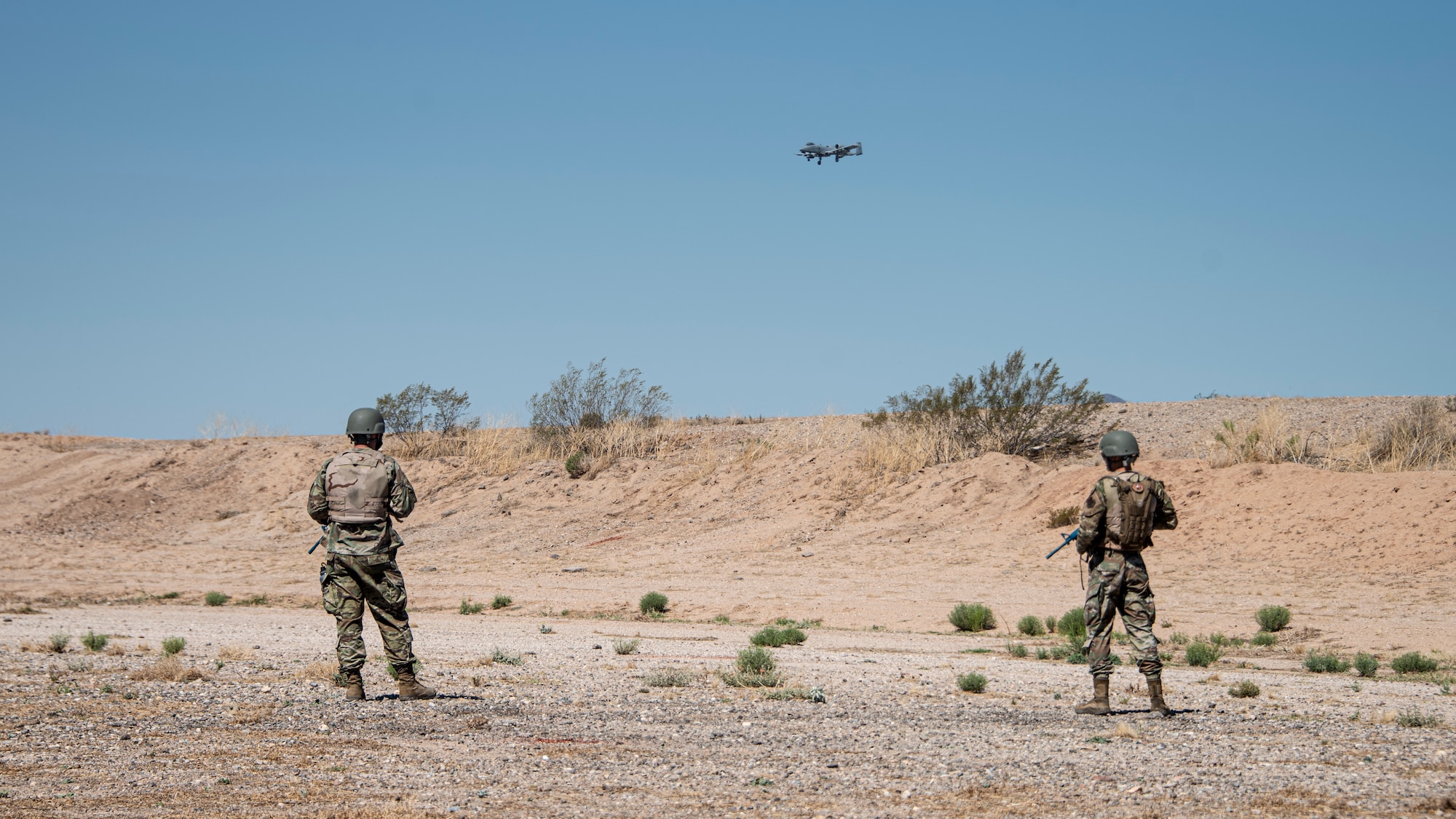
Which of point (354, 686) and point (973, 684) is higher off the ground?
point (354, 686)

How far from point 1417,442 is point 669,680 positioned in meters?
17.5

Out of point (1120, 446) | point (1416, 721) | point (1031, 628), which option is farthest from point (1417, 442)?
point (1120, 446)

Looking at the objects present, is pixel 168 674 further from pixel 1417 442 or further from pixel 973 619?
pixel 1417 442

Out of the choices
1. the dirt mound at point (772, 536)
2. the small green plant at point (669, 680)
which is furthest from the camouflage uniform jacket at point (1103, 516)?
the dirt mound at point (772, 536)

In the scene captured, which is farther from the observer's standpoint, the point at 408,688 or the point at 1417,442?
the point at 1417,442

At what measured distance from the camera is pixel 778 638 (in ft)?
44.0

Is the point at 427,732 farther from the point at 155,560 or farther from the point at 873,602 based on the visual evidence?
the point at 155,560

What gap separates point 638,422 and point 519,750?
2623 cm

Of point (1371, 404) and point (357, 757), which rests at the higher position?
point (1371, 404)

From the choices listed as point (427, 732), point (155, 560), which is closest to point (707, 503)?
point (155, 560)

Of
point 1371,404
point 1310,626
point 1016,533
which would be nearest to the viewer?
point 1310,626

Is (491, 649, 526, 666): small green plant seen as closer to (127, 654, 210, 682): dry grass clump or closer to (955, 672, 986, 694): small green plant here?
(127, 654, 210, 682): dry grass clump

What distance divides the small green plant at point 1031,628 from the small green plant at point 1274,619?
257cm

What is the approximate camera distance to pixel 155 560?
2595 centimetres
